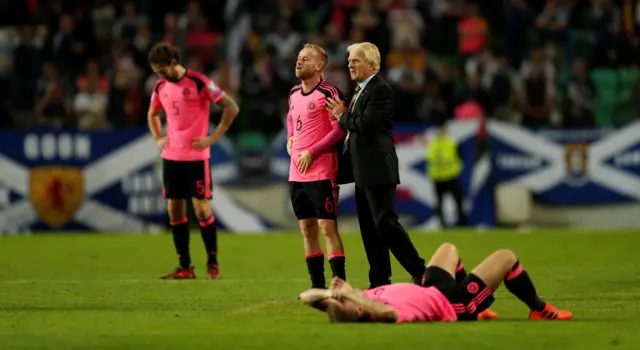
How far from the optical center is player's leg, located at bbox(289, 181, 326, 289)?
11672mm

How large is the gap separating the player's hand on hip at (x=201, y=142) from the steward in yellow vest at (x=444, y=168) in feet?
29.9

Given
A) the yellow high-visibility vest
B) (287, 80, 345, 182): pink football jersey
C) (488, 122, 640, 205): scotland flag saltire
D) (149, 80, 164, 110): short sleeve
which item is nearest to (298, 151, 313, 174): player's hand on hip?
(287, 80, 345, 182): pink football jersey

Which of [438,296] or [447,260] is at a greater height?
[447,260]

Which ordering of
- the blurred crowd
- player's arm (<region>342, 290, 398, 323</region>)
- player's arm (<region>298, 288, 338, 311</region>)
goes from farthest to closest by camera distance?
the blurred crowd < player's arm (<region>342, 290, 398, 323</region>) < player's arm (<region>298, 288, 338, 311</region>)

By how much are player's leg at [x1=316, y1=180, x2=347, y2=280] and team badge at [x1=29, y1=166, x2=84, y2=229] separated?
11.5m

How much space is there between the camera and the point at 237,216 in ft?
74.2

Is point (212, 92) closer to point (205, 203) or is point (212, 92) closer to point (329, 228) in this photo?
point (205, 203)

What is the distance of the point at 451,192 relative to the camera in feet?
74.1

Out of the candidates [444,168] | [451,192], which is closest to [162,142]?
→ [444,168]

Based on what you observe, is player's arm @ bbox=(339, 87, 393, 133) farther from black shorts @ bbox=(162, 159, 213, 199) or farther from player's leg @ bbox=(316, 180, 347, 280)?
black shorts @ bbox=(162, 159, 213, 199)

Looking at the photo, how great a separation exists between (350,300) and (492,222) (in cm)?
1449

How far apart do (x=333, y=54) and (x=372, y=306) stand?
635 inches

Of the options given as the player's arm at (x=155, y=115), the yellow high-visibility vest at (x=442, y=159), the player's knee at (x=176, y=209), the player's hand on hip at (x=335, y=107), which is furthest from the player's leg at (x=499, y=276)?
the yellow high-visibility vest at (x=442, y=159)

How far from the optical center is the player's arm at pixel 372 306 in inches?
352
